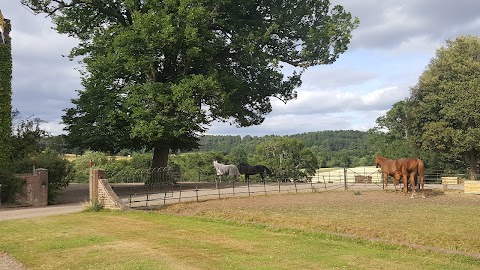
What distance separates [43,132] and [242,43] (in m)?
14.8

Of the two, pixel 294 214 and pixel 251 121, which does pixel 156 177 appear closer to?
pixel 251 121

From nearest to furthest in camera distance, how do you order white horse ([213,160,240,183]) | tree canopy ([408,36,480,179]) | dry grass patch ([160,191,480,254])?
dry grass patch ([160,191,480,254]), white horse ([213,160,240,183]), tree canopy ([408,36,480,179])

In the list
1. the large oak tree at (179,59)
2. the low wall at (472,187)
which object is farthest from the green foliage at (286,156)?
the low wall at (472,187)

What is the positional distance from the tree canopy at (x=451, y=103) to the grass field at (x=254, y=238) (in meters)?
25.3

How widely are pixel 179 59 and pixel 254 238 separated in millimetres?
23057

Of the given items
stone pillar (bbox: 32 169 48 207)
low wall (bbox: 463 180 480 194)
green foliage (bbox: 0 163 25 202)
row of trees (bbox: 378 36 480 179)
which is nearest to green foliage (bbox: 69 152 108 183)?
green foliage (bbox: 0 163 25 202)

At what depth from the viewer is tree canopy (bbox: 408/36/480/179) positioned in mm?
43688

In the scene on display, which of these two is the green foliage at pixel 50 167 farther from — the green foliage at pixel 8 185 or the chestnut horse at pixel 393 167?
the chestnut horse at pixel 393 167

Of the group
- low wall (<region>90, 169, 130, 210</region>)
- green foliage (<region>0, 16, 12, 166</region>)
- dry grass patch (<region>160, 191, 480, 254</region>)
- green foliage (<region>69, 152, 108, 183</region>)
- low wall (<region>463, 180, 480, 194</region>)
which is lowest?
dry grass patch (<region>160, 191, 480, 254</region>)

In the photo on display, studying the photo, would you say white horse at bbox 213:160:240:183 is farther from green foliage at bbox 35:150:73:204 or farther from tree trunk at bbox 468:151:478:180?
tree trunk at bbox 468:151:478:180

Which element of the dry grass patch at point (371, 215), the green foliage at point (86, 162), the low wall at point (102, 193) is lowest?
the dry grass patch at point (371, 215)

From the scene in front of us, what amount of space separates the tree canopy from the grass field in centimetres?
2533

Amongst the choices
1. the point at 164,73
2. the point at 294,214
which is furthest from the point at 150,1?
the point at 294,214

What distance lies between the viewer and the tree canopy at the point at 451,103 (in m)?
43.7
